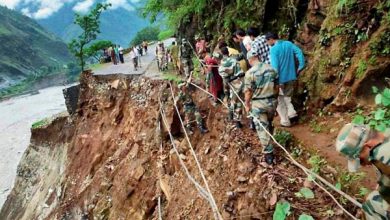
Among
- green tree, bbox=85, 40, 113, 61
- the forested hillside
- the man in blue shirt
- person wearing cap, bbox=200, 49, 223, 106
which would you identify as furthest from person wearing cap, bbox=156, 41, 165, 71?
green tree, bbox=85, 40, 113, 61

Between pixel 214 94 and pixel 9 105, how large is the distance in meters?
81.0

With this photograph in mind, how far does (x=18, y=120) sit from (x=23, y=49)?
96063 millimetres

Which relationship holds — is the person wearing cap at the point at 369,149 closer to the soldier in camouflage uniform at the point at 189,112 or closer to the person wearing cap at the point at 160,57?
the soldier in camouflage uniform at the point at 189,112

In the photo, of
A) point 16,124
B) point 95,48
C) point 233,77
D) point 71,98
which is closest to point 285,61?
point 233,77

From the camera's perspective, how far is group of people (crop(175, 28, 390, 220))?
3008 mm

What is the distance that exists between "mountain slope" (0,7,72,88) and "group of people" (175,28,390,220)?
118299 mm

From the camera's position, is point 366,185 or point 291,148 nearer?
point 366,185

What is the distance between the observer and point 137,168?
11125 millimetres

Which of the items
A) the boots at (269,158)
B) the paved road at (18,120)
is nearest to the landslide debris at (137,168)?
the boots at (269,158)

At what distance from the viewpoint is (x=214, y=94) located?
9148 millimetres

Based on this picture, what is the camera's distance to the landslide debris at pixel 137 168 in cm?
572

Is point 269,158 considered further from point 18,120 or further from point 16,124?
point 18,120

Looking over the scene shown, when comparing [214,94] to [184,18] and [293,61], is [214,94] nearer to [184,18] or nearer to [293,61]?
[293,61]

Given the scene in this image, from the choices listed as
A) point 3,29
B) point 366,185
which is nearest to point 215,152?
point 366,185
